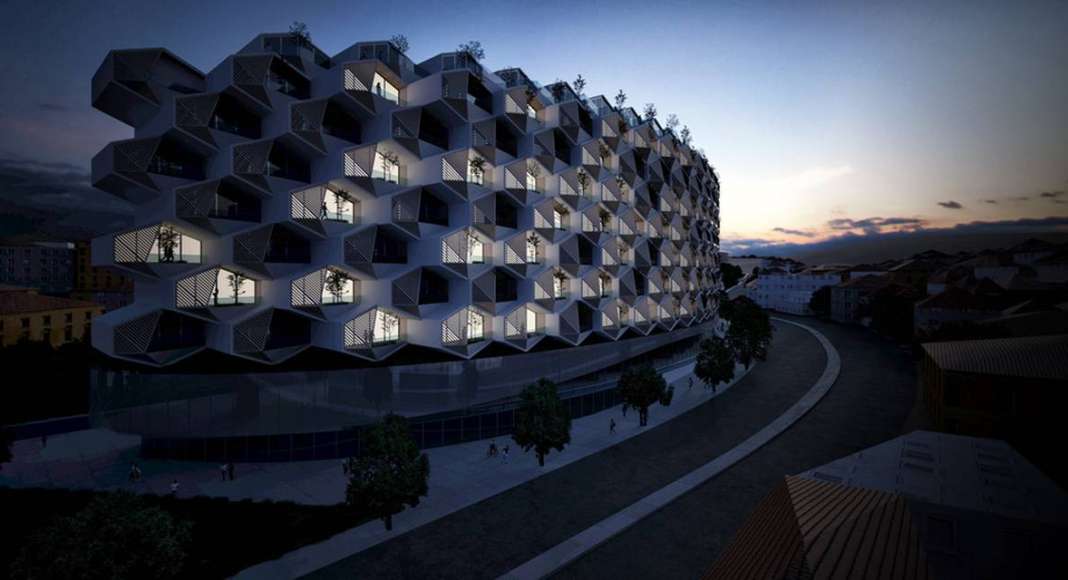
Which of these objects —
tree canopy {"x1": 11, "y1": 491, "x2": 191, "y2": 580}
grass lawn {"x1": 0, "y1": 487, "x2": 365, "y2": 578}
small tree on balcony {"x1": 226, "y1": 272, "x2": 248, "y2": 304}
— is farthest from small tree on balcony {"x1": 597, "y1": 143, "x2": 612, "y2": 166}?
tree canopy {"x1": 11, "y1": 491, "x2": 191, "y2": 580}

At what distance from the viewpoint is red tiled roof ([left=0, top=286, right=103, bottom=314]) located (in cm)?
5228

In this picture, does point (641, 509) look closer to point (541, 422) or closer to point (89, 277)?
point (541, 422)

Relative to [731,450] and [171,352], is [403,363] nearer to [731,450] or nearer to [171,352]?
[171,352]

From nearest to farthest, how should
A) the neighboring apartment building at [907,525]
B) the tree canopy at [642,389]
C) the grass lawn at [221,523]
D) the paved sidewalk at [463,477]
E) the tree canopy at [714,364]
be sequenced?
the neighboring apartment building at [907,525] < the grass lawn at [221,523] < the paved sidewalk at [463,477] < the tree canopy at [642,389] < the tree canopy at [714,364]

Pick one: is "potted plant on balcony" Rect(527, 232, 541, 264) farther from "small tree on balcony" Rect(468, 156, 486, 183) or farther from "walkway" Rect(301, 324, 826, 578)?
"walkway" Rect(301, 324, 826, 578)

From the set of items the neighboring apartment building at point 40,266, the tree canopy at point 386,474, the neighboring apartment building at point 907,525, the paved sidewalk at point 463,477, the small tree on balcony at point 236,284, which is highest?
the neighboring apartment building at point 40,266

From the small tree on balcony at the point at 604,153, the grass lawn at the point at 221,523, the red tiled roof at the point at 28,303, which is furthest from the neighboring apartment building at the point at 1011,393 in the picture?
the red tiled roof at the point at 28,303

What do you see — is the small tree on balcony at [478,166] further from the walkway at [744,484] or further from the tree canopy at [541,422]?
the walkway at [744,484]

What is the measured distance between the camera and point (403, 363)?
27562 mm

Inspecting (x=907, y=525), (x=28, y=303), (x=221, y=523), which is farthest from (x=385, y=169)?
(x=28, y=303)

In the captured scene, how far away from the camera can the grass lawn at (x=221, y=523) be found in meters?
16.2

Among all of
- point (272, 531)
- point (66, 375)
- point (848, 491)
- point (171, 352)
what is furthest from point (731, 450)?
point (66, 375)

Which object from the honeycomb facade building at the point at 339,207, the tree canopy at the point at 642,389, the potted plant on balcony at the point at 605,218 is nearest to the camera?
the honeycomb facade building at the point at 339,207

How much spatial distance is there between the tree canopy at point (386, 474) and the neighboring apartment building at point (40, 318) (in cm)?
5354
